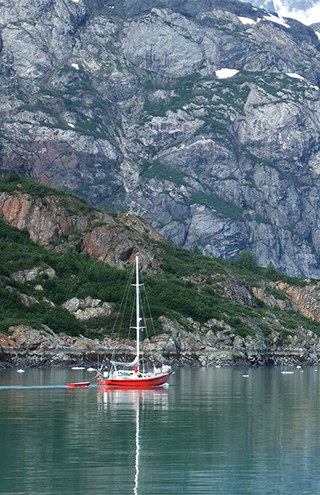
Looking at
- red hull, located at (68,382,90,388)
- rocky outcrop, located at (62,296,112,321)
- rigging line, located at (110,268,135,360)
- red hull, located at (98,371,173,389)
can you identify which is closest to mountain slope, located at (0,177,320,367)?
rocky outcrop, located at (62,296,112,321)

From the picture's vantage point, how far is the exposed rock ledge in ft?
441

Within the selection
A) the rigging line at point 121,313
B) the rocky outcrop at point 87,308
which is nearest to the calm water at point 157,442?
the rigging line at point 121,313

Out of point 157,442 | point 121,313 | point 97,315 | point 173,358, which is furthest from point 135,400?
point 121,313

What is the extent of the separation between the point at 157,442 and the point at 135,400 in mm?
28644

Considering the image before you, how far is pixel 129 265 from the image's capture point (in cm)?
19375

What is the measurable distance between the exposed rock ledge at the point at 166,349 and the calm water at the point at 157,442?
42.7 metres

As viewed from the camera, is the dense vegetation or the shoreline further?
the dense vegetation

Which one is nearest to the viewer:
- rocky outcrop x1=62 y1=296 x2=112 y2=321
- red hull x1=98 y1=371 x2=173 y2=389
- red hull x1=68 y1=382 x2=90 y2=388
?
red hull x1=68 y1=382 x2=90 y2=388

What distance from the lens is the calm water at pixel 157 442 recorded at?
41.8 metres

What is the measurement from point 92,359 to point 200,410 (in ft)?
219

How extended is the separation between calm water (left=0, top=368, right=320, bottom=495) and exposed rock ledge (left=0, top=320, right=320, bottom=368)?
4275 centimetres

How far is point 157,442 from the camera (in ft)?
176

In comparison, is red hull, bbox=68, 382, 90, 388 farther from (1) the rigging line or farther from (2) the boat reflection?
(1) the rigging line

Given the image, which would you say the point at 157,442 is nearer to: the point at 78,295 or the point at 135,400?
the point at 135,400
